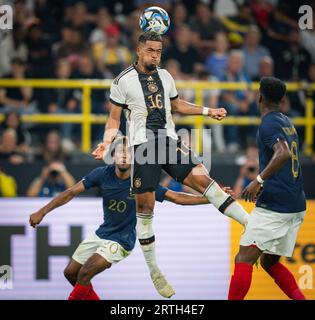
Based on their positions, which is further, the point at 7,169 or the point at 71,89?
the point at 71,89

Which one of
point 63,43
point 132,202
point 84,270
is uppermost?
point 63,43

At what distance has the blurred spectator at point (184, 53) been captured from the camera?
15.5 metres

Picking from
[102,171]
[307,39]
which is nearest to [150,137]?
[102,171]

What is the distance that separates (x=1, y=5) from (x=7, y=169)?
2698 mm

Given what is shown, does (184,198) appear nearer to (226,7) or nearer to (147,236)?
(147,236)

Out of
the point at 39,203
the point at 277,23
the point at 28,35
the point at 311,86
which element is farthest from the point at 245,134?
the point at 39,203

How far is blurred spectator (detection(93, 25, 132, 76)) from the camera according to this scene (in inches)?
597

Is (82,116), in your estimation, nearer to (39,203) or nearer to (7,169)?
(7,169)

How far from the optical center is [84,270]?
10.0 m

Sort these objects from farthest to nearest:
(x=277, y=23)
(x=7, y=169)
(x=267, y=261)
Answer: (x=277, y=23) → (x=7, y=169) → (x=267, y=261)

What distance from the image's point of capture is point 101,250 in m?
10.1

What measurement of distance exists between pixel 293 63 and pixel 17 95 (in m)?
4.48

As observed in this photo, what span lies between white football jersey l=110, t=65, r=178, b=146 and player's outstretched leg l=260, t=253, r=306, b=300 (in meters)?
1.53

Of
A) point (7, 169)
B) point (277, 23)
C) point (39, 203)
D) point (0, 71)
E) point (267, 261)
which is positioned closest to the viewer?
point (267, 261)
